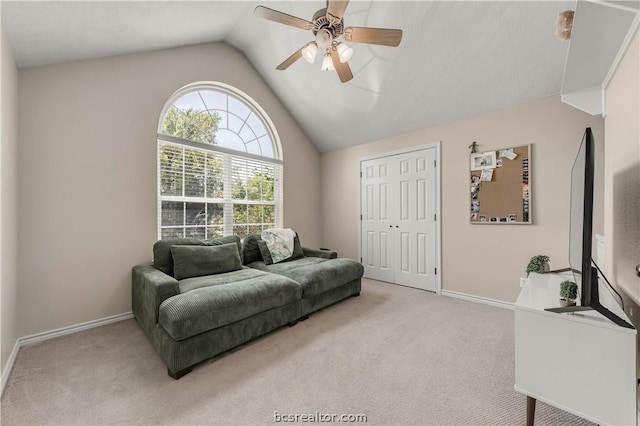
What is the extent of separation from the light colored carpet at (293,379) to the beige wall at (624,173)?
0.87 m

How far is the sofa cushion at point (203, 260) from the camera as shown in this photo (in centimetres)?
249

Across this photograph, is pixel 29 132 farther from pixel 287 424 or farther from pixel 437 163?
pixel 437 163

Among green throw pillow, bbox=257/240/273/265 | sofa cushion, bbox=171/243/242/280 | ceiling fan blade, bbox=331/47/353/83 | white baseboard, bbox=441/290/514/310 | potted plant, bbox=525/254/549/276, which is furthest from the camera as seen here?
green throw pillow, bbox=257/240/273/265

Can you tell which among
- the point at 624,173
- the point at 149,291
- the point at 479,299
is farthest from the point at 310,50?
the point at 479,299

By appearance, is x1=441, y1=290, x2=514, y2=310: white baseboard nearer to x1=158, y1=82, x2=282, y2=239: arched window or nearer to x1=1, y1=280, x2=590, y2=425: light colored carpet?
x1=1, y1=280, x2=590, y2=425: light colored carpet

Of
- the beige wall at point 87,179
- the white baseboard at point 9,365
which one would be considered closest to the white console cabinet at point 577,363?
the white baseboard at point 9,365

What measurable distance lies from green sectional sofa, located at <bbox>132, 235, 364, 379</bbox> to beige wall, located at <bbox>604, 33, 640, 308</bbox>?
213cm

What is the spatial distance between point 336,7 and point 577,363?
2.30m

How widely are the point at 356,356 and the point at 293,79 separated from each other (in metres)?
3.46

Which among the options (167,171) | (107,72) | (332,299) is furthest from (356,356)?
(107,72)

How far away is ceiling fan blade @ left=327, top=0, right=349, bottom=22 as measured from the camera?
166 centimetres

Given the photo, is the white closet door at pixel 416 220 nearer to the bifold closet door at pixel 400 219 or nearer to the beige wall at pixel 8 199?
the bifold closet door at pixel 400 219

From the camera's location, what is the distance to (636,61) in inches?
48.8

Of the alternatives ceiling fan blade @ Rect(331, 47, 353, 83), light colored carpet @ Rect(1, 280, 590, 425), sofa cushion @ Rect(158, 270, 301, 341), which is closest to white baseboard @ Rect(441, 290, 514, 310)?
light colored carpet @ Rect(1, 280, 590, 425)
